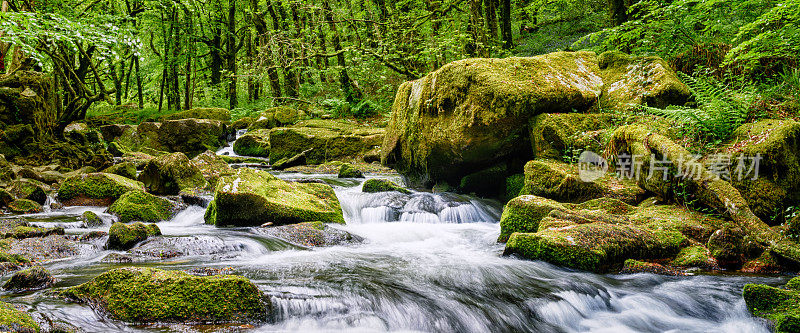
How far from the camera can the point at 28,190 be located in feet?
29.2

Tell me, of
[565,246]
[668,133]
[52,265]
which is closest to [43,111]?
[52,265]

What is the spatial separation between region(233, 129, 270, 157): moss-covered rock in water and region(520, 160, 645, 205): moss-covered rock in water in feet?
40.3

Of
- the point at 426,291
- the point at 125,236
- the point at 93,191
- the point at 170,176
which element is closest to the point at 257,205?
the point at 125,236

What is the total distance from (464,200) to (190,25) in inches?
843

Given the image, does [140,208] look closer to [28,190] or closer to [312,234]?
[28,190]

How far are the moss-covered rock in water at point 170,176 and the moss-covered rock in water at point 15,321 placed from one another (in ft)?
23.6

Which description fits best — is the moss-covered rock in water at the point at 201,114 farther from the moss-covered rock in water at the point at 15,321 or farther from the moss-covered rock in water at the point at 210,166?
the moss-covered rock in water at the point at 15,321

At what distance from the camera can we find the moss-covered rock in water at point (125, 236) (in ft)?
18.8

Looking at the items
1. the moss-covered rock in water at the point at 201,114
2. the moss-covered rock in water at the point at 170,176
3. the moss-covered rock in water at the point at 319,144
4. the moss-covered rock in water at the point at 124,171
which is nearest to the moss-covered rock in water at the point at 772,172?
the moss-covered rock in water at the point at 170,176

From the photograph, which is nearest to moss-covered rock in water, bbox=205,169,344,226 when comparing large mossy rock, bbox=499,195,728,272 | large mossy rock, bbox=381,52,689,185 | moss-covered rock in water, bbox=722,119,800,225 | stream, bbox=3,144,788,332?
stream, bbox=3,144,788,332

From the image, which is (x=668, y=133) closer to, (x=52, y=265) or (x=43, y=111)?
(x=52, y=265)

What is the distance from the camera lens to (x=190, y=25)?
81.9 feet

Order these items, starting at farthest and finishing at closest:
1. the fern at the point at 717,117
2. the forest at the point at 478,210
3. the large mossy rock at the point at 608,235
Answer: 1. the fern at the point at 717,117
2. the large mossy rock at the point at 608,235
3. the forest at the point at 478,210

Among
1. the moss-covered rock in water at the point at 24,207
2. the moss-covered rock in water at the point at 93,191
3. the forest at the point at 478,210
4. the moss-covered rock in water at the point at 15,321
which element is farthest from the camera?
the moss-covered rock in water at the point at 93,191
